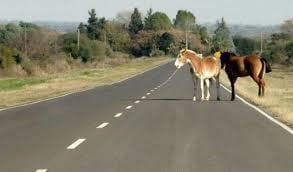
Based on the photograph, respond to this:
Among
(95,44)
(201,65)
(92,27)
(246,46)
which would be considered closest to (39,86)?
(201,65)

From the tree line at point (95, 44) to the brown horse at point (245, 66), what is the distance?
3525 centimetres

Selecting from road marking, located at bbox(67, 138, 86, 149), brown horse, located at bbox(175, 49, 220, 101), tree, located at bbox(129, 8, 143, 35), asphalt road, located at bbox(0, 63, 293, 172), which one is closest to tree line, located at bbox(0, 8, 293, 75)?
tree, located at bbox(129, 8, 143, 35)

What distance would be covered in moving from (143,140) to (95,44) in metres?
99.3

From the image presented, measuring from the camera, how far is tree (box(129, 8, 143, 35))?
A: 190 m

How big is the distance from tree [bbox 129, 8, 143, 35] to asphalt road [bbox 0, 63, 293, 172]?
165997mm

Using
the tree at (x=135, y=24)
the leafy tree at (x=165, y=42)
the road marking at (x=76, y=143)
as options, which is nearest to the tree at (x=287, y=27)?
the leafy tree at (x=165, y=42)

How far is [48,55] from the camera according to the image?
264 ft

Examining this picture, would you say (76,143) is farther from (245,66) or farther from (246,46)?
(246,46)

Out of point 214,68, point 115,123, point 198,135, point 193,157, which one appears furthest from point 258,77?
point 193,157

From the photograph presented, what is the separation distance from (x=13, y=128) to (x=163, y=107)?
8.33 meters

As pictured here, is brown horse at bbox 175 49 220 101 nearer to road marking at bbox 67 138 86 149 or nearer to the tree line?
road marking at bbox 67 138 86 149

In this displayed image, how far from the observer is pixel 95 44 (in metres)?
113

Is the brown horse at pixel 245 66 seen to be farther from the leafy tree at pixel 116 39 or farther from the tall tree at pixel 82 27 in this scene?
the leafy tree at pixel 116 39

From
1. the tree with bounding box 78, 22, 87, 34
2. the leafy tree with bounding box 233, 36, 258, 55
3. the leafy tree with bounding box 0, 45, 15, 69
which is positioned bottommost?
the leafy tree with bounding box 233, 36, 258, 55
